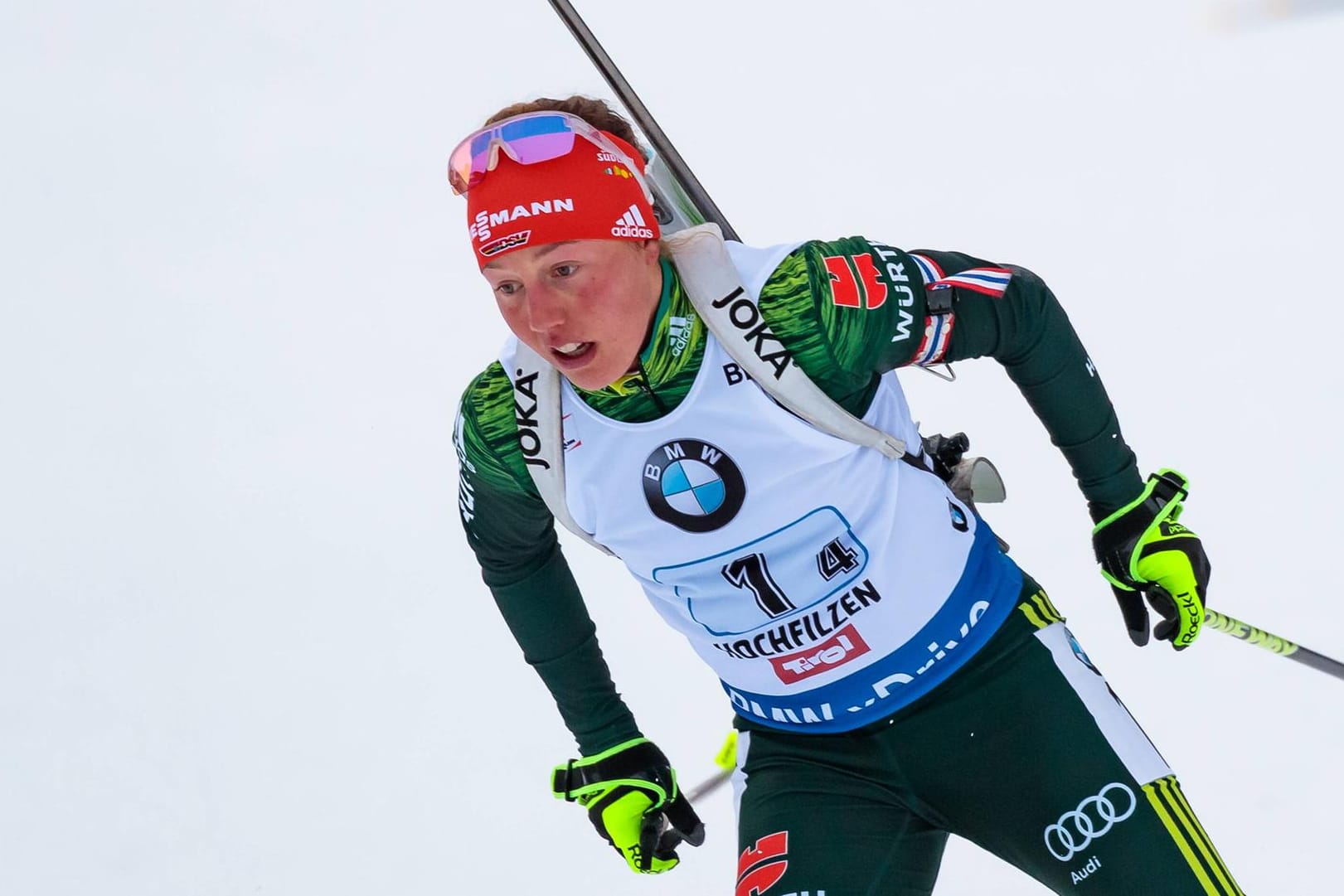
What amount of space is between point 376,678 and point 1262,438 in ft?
7.34

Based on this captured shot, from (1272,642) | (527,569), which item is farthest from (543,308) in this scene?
(1272,642)

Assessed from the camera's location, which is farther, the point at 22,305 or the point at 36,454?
the point at 22,305

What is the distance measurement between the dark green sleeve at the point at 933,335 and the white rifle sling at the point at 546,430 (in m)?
0.31

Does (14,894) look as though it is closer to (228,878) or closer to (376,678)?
(228,878)

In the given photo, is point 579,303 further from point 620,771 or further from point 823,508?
point 620,771

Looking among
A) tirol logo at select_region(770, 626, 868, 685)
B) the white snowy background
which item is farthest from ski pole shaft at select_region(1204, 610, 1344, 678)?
tirol logo at select_region(770, 626, 868, 685)

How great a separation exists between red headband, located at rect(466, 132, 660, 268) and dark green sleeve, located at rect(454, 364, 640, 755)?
0.89 feet

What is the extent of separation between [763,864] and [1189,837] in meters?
0.58

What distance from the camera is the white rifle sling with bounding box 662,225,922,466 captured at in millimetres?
1953

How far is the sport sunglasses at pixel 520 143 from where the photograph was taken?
1.96 m

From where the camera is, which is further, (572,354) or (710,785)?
(710,785)

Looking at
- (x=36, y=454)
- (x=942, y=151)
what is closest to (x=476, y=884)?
(x=36, y=454)

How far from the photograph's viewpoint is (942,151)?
14.3ft

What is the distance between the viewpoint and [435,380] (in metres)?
4.23
